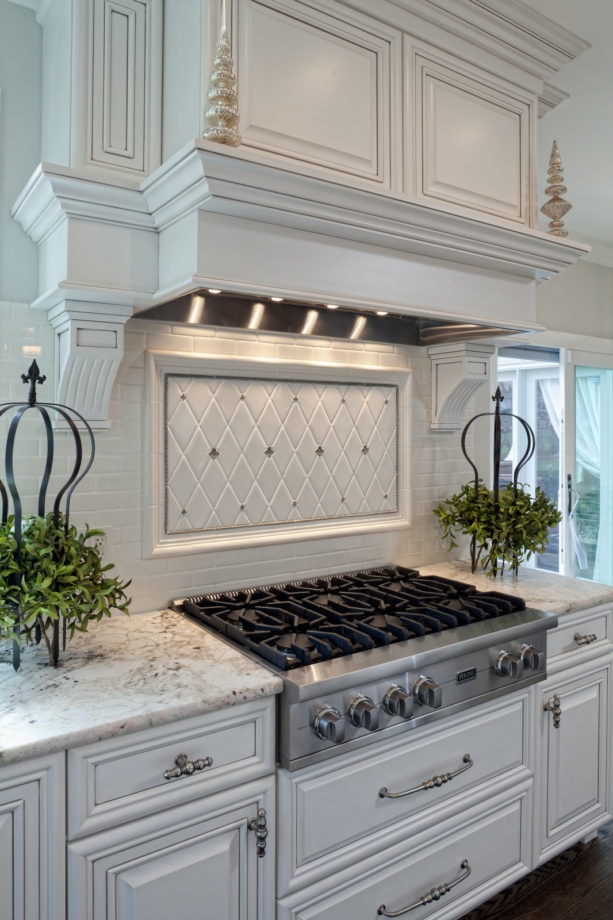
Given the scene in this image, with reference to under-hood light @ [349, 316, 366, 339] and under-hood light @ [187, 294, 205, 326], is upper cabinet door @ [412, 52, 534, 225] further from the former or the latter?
under-hood light @ [187, 294, 205, 326]

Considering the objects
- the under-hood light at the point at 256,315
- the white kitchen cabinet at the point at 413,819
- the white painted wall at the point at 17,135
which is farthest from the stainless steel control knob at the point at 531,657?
the white painted wall at the point at 17,135

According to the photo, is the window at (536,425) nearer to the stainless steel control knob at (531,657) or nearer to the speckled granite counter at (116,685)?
the stainless steel control knob at (531,657)

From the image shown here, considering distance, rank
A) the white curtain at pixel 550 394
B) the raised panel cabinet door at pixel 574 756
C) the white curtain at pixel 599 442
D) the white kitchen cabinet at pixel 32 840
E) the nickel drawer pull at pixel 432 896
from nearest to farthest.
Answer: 1. the white kitchen cabinet at pixel 32 840
2. the nickel drawer pull at pixel 432 896
3. the raised panel cabinet door at pixel 574 756
4. the white curtain at pixel 599 442
5. the white curtain at pixel 550 394

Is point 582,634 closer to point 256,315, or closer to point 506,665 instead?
point 506,665

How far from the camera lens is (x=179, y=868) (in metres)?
1.32

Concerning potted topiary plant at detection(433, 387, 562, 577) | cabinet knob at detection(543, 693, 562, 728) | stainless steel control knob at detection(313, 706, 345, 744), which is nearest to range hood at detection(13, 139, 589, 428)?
potted topiary plant at detection(433, 387, 562, 577)

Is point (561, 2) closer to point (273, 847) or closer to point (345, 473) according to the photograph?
point (345, 473)

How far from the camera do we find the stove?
1461 mm

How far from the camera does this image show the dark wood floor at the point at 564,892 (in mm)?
1985

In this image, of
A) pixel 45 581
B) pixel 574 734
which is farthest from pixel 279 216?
pixel 574 734

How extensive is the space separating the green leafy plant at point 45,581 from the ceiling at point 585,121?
2.06 meters

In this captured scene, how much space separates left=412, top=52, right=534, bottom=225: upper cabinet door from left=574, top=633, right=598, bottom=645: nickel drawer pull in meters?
1.43

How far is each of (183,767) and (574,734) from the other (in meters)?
1.48

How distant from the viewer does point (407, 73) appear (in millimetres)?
1863
